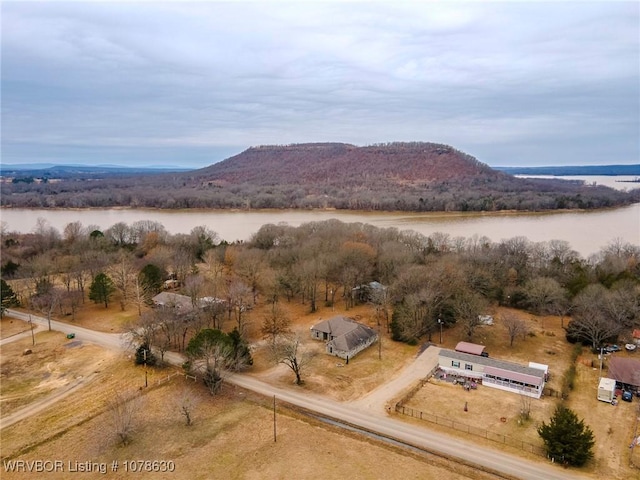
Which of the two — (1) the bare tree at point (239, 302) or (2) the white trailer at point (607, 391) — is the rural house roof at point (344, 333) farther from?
(2) the white trailer at point (607, 391)

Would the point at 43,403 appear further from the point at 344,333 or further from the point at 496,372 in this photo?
the point at 496,372

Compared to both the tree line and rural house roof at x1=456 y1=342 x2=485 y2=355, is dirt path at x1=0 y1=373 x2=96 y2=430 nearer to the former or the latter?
the tree line

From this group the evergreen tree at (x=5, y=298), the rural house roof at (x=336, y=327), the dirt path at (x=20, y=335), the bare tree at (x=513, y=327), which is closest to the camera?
the bare tree at (x=513, y=327)

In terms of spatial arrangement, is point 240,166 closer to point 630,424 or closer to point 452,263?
point 452,263

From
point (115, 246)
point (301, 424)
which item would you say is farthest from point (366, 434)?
point (115, 246)

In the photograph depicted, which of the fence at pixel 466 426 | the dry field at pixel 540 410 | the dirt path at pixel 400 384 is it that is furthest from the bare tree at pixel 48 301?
the dry field at pixel 540 410

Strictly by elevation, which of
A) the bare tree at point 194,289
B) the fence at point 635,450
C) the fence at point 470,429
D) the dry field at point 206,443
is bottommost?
the dry field at point 206,443
